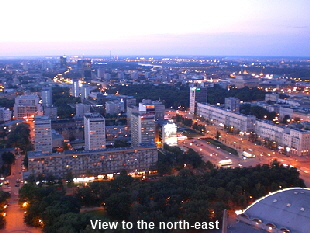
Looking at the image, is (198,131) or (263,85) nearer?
(198,131)

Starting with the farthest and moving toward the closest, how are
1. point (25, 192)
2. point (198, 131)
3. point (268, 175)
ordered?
point (198, 131) < point (268, 175) < point (25, 192)

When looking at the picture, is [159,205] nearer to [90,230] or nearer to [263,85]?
[90,230]

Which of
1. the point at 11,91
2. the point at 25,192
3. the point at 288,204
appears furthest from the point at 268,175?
the point at 11,91

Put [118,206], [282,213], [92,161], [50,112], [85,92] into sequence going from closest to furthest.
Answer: [282,213] → [118,206] → [92,161] → [50,112] → [85,92]

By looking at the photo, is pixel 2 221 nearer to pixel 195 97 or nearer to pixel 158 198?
pixel 158 198

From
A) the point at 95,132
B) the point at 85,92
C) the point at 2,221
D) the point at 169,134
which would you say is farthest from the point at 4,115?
the point at 2,221

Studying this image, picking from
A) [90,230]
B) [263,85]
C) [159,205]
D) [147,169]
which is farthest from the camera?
[263,85]

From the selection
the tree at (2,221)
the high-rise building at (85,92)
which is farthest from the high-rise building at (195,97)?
the tree at (2,221)
